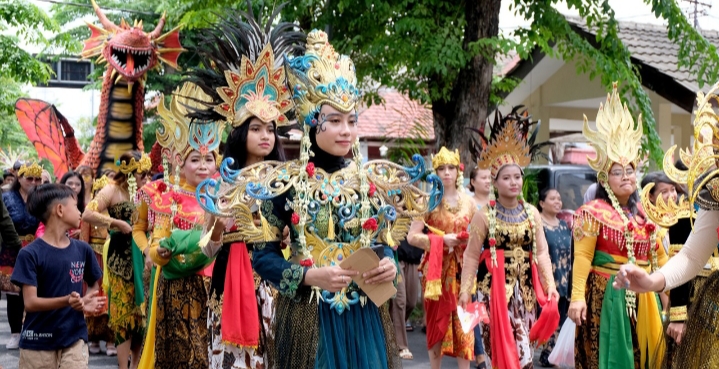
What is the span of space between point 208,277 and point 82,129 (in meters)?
58.2

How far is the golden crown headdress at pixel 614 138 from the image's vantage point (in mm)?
7410

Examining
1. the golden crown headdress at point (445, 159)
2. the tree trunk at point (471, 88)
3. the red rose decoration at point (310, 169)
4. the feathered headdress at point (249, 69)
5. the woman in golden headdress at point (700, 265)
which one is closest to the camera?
the woman in golden headdress at point (700, 265)

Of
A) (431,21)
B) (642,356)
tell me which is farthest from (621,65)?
(642,356)

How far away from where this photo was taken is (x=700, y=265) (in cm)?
448

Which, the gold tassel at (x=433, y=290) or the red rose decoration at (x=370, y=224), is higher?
the red rose decoration at (x=370, y=224)

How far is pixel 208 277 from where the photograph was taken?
708cm

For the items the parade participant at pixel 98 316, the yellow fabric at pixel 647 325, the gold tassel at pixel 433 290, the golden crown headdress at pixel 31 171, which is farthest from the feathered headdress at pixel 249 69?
the golden crown headdress at pixel 31 171

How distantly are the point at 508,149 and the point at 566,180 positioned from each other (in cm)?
461

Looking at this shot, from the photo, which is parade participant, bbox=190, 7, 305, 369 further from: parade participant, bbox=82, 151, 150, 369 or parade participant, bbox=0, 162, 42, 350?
parade participant, bbox=0, 162, 42, 350

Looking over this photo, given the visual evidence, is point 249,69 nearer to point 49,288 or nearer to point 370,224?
point 370,224

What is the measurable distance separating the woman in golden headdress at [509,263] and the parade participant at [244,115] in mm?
2194

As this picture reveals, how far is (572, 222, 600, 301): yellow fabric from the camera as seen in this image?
720cm

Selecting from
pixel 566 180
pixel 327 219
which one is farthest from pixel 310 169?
pixel 566 180

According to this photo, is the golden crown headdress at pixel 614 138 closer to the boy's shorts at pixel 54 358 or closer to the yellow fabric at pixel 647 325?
the yellow fabric at pixel 647 325
